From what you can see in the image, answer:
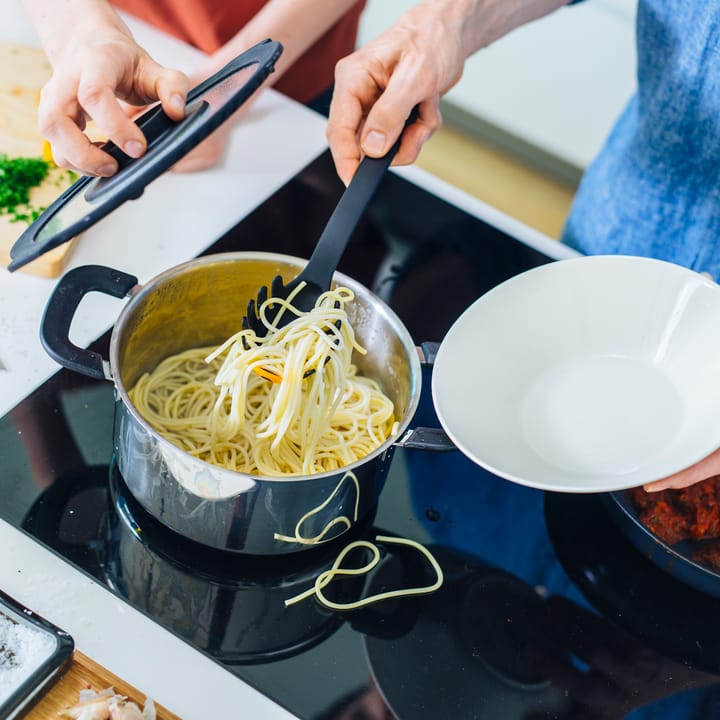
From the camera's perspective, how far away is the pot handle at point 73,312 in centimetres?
103

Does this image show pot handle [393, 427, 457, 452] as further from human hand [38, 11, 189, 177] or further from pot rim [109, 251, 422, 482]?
human hand [38, 11, 189, 177]

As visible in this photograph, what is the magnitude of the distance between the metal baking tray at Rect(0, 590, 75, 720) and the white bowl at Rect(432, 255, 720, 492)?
1.50 ft

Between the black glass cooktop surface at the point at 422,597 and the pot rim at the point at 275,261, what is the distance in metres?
0.16

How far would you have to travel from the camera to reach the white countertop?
100 cm

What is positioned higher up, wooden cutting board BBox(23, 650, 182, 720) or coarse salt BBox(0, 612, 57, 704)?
coarse salt BBox(0, 612, 57, 704)

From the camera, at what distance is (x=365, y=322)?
A: 122 centimetres

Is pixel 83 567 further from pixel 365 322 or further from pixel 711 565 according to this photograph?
pixel 711 565

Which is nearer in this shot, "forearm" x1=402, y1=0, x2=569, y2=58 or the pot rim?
the pot rim

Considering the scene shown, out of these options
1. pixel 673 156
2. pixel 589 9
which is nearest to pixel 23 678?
pixel 673 156

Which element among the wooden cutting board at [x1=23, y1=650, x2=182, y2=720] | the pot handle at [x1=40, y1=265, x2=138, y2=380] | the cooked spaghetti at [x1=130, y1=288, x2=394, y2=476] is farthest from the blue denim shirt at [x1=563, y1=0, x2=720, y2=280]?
the wooden cutting board at [x1=23, y1=650, x2=182, y2=720]

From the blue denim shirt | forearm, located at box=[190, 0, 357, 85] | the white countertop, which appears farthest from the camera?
forearm, located at box=[190, 0, 357, 85]

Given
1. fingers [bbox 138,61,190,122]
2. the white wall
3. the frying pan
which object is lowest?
the white wall

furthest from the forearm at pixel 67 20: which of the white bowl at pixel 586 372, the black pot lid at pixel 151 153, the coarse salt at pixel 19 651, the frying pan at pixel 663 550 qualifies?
the frying pan at pixel 663 550

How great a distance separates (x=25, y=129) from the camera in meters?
1.49
